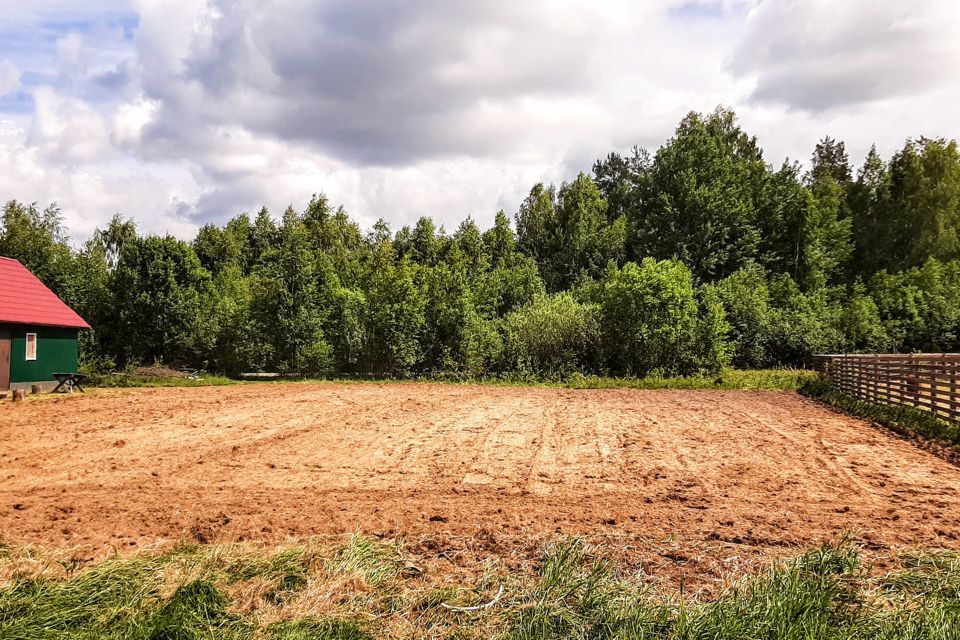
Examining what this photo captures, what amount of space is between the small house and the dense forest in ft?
15.0

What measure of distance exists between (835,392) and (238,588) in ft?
65.2

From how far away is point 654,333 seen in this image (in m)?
26.6

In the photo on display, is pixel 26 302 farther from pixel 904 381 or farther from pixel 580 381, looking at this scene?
pixel 904 381

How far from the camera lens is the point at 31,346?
22.3 m

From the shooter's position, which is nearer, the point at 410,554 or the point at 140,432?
the point at 410,554

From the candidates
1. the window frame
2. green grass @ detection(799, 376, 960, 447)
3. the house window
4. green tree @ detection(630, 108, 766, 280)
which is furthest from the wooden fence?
the house window

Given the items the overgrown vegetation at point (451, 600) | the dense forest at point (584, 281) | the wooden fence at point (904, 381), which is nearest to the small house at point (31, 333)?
the dense forest at point (584, 281)

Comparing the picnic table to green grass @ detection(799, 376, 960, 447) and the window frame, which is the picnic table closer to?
the window frame

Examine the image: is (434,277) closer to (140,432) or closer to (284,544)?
(140,432)

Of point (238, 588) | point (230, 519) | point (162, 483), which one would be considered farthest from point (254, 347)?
point (238, 588)

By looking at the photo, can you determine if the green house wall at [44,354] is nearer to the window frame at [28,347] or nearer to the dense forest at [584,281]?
the window frame at [28,347]

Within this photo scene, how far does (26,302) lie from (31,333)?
137cm

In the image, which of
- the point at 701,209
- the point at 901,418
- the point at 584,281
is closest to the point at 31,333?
the point at 901,418

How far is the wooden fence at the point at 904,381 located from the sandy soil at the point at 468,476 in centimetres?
140
